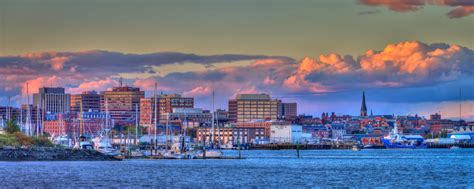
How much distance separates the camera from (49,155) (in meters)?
110

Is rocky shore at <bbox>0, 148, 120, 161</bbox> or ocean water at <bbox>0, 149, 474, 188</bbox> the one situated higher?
rocky shore at <bbox>0, 148, 120, 161</bbox>

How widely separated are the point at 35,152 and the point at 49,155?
151 centimetres

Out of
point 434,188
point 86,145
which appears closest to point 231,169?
point 434,188

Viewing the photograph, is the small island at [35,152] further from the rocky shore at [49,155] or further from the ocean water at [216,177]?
the ocean water at [216,177]

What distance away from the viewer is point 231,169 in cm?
9512

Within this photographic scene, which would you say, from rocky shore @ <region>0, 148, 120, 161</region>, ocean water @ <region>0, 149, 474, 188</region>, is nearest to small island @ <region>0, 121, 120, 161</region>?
rocky shore @ <region>0, 148, 120, 161</region>

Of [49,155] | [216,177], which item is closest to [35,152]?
[49,155]

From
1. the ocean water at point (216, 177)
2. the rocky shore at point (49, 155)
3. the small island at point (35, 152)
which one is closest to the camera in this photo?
the ocean water at point (216, 177)

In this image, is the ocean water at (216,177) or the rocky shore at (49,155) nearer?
the ocean water at (216,177)

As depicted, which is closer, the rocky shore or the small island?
the rocky shore

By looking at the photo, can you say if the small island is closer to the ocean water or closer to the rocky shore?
the rocky shore

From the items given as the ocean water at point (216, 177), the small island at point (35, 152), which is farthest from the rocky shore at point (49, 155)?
the ocean water at point (216, 177)

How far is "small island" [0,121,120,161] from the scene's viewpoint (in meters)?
107

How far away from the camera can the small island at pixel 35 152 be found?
106562 millimetres
